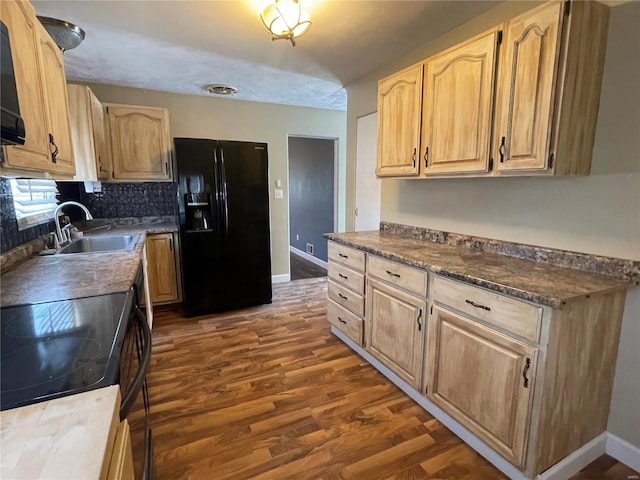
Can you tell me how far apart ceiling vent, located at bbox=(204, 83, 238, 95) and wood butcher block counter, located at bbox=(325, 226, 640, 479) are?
8.25 feet

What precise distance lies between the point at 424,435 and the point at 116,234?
9.20ft

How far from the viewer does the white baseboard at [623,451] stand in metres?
1.51

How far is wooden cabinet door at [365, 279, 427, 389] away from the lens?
6.29 ft

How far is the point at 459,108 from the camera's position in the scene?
187 centimetres

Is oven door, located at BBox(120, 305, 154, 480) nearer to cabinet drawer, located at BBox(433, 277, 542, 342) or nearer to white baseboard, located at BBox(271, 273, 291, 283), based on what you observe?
cabinet drawer, located at BBox(433, 277, 542, 342)

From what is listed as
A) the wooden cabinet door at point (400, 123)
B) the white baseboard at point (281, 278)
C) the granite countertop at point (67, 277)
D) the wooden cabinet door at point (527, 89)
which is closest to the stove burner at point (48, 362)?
the granite countertop at point (67, 277)

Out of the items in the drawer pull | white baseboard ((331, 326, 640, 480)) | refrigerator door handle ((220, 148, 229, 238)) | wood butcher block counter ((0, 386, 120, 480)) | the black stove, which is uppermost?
refrigerator door handle ((220, 148, 229, 238))

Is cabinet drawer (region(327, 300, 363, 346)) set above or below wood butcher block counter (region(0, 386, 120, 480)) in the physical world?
below

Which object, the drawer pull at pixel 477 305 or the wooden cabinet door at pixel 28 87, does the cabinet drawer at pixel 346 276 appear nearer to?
the drawer pull at pixel 477 305

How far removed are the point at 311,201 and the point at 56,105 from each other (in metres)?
4.08

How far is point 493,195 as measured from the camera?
2039 millimetres

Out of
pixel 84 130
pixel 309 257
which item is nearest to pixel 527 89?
pixel 84 130

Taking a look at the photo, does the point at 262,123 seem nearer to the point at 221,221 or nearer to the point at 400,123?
the point at 221,221

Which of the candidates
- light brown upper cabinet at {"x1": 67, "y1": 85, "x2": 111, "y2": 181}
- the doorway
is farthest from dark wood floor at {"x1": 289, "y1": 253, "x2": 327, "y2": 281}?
light brown upper cabinet at {"x1": 67, "y1": 85, "x2": 111, "y2": 181}
